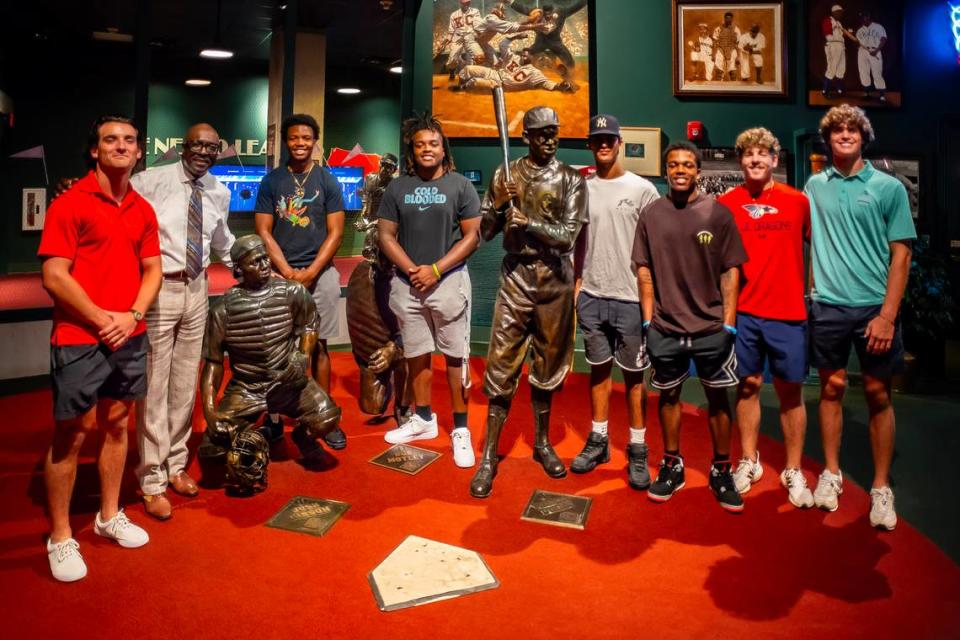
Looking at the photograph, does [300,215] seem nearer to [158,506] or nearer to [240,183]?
[158,506]

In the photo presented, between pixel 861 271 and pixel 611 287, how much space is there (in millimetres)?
1317

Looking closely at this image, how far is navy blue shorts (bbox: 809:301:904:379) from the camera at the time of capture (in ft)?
11.6

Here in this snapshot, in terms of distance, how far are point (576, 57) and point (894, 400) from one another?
4.30m

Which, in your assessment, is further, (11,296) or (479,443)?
(11,296)

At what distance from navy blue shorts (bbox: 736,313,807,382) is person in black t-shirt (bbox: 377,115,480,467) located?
161 cm

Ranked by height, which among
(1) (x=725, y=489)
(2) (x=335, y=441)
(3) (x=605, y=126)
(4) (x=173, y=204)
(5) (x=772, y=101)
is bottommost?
(1) (x=725, y=489)

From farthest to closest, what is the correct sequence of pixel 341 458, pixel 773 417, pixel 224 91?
pixel 224 91 → pixel 773 417 → pixel 341 458

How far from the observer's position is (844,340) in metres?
3.66

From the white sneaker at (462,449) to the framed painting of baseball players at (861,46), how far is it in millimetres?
5051

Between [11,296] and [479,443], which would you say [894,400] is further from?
[11,296]

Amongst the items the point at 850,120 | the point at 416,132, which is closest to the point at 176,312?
the point at 416,132

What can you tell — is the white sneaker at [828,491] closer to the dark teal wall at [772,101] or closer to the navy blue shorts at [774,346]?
the navy blue shorts at [774,346]

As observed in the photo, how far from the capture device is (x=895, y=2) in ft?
22.0

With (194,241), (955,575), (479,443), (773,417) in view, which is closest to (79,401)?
(194,241)
